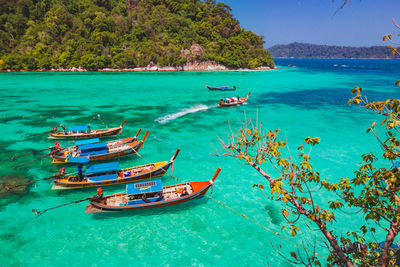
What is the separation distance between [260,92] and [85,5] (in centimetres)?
12079

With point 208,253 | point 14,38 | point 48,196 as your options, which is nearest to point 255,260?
point 208,253

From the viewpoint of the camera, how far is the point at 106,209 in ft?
49.8

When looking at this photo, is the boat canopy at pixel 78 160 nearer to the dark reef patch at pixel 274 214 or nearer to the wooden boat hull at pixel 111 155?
the wooden boat hull at pixel 111 155

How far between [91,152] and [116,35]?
117m

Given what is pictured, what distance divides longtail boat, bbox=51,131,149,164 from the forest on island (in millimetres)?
96910

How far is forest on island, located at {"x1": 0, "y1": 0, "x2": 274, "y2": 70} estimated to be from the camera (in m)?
108

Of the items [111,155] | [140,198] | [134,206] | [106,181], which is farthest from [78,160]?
[134,206]

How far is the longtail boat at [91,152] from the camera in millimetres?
21134

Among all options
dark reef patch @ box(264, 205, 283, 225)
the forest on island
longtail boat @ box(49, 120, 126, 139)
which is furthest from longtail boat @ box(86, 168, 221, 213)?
the forest on island

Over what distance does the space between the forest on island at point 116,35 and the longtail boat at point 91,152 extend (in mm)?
96910

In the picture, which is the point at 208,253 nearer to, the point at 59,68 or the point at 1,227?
the point at 1,227

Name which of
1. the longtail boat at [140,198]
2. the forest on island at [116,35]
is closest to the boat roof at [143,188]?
the longtail boat at [140,198]

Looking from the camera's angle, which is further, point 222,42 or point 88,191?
point 222,42

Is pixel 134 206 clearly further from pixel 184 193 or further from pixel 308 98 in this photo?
pixel 308 98
